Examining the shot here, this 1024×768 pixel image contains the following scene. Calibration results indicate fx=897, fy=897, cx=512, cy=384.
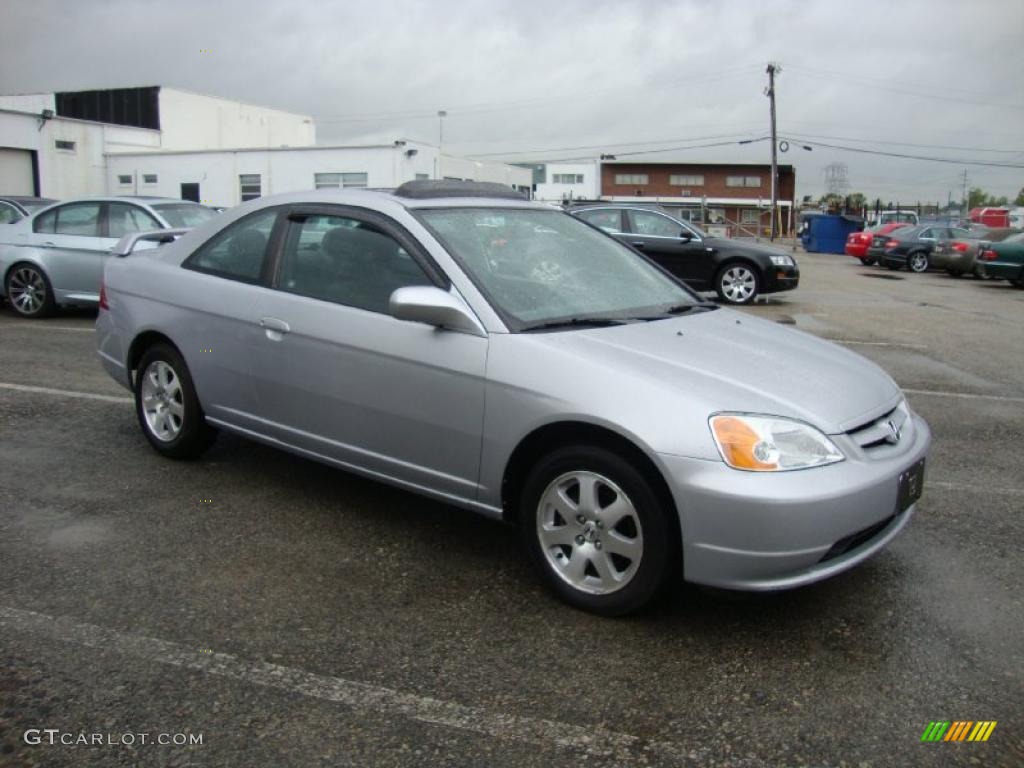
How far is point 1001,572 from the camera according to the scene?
153 inches

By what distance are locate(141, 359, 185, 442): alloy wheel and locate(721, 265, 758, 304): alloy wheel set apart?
10.9m

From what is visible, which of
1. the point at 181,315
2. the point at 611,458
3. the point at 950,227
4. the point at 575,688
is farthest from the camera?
the point at 950,227

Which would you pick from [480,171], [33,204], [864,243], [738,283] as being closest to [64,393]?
[738,283]

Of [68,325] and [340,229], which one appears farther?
[68,325]

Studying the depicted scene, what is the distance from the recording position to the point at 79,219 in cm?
1094

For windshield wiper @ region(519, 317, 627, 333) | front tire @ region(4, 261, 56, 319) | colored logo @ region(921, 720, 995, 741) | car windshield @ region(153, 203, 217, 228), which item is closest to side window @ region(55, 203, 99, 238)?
front tire @ region(4, 261, 56, 319)

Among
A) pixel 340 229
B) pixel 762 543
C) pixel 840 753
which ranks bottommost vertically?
pixel 840 753

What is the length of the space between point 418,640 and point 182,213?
9.65m

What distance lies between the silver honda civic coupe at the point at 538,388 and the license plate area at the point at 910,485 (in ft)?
0.05

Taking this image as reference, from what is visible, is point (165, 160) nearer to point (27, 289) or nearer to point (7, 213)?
point (7, 213)

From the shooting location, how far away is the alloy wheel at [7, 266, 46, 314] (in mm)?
10875

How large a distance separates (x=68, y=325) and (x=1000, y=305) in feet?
51.1

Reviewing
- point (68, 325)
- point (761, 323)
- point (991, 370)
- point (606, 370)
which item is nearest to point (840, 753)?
point (606, 370)

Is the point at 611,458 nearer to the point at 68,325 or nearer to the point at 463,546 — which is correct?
the point at 463,546
